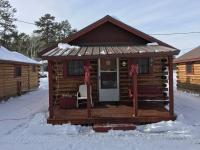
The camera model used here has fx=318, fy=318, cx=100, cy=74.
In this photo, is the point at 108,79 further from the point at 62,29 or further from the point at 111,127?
the point at 62,29

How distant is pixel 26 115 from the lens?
12453 mm

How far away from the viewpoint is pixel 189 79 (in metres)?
20.9

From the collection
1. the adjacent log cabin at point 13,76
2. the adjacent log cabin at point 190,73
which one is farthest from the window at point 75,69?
the adjacent log cabin at point 190,73

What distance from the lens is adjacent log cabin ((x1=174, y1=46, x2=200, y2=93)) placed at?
19.1m

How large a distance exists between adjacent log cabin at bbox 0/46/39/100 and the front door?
6286mm

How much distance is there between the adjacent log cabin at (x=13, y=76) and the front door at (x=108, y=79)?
20.6 feet

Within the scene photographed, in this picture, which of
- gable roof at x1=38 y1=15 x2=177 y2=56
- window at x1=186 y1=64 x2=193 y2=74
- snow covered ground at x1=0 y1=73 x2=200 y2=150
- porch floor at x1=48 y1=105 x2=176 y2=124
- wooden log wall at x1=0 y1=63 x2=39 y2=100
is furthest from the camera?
window at x1=186 y1=64 x2=193 y2=74

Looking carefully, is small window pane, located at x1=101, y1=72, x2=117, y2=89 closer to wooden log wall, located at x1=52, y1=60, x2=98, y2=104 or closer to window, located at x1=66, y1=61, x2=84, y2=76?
wooden log wall, located at x1=52, y1=60, x2=98, y2=104

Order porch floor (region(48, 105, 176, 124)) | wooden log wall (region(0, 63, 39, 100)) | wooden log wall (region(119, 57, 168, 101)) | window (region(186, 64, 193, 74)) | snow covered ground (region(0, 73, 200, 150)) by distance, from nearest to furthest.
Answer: snow covered ground (region(0, 73, 200, 150)) < porch floor (region(48, 105, 176, 124)) < wooden log wall (region(119, 57, 168, 101)) < wooden log wall (region(0, 63, 39, 100)) < window (region(186, 64, 193, 74))

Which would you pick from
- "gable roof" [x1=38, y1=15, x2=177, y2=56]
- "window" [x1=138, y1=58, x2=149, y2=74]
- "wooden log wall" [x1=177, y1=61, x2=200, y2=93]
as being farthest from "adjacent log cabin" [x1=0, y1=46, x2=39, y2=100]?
"wooden log wall" [x1=177, y1=61, x2=200, y2=93]

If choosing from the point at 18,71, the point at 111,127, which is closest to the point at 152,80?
the point at 111,127

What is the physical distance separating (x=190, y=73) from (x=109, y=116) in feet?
39.0

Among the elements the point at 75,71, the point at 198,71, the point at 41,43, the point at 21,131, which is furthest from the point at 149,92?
the point at 41,43

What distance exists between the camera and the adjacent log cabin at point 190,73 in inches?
750
